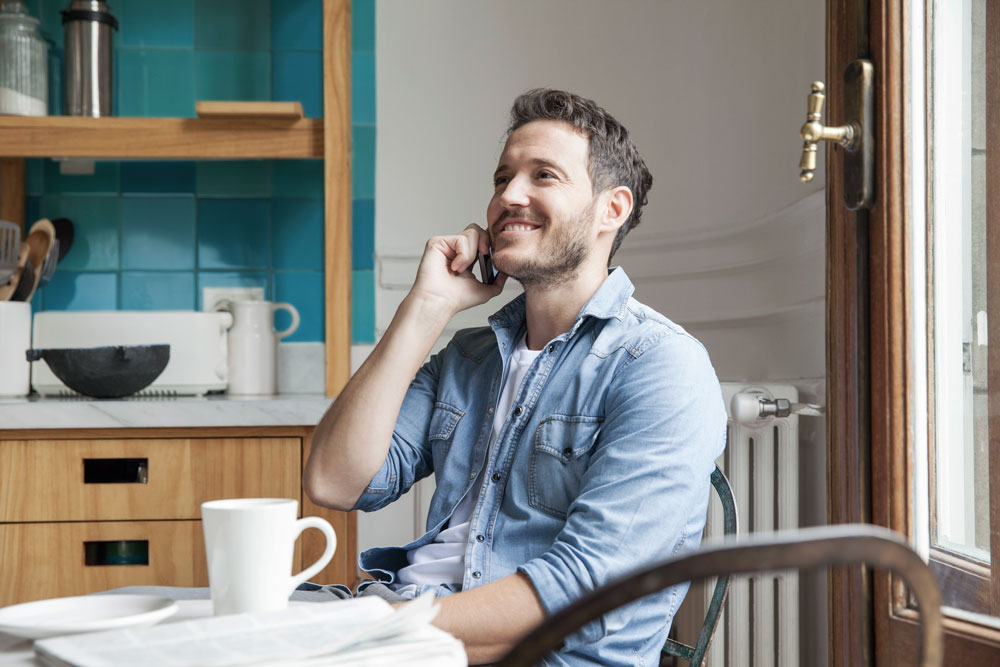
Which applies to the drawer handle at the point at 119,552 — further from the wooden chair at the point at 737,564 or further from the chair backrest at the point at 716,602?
the wooden chair at the point at 737,564

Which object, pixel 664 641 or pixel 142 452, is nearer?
pixel 664 641

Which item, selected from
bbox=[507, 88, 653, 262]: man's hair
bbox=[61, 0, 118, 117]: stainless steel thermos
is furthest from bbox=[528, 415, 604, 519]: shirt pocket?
bbox=[61, 0, 118, 117]: stainless steel thermos

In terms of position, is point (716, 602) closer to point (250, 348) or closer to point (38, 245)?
point (250, 348)

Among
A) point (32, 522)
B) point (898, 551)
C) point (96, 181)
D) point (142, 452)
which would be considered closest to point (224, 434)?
point (142, 452)

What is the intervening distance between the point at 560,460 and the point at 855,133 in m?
0.60

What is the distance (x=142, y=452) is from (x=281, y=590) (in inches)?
54.7

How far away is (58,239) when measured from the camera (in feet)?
8.16

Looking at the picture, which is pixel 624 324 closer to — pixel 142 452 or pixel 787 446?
pixel 787 446

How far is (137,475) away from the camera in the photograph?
6.57ft

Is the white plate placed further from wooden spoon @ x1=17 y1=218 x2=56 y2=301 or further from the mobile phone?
wooden spoon @ x1=17 y1=218 x2=56 y2=301

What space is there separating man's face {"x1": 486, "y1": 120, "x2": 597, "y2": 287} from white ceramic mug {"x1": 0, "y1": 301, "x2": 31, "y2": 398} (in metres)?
1.33

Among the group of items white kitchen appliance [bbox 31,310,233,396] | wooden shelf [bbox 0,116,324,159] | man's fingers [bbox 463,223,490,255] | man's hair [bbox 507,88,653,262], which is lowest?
white kitchen appliance [bbox 31,310,233,396]

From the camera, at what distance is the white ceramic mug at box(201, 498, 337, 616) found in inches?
27.8

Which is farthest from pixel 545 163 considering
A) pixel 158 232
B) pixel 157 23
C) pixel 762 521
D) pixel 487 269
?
pixel 157 23
